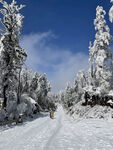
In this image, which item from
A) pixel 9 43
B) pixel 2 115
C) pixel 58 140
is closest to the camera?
pixel 58 140

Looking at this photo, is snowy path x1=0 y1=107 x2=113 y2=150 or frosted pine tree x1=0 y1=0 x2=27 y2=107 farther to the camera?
frosted pine tree x1=0 y1=0 x2=27 y2=107

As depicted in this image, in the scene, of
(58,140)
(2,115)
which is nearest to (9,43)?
(2,115)

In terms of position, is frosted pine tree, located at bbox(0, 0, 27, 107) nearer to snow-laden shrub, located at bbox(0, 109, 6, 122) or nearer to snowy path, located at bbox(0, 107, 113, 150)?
snow-laden shrub, located at bbox(0, 109, 6, 122)

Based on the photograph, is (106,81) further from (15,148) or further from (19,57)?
(15,148)

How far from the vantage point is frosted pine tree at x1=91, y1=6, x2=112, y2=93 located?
82.5 feet

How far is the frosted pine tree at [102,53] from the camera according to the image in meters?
25.1

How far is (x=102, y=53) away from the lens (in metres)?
26.1

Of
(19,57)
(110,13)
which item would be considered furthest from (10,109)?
(110,13)

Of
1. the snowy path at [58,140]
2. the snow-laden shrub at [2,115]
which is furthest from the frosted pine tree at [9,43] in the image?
the snowy path at [58,140]

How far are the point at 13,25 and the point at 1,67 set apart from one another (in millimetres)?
6145

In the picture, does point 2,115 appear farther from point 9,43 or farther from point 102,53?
point 102,53

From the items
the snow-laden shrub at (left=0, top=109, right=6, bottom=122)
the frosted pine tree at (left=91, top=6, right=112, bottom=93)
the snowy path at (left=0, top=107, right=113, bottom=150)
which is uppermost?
the frosted pine tree at (left=91, top=6, right=112, bottom=93)

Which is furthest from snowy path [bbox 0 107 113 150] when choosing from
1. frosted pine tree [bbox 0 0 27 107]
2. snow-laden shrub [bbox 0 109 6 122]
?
frosted pine tree [bbox 0 0 27 107]

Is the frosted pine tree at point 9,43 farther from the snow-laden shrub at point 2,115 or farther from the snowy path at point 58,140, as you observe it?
the snowy path at point 58,140
